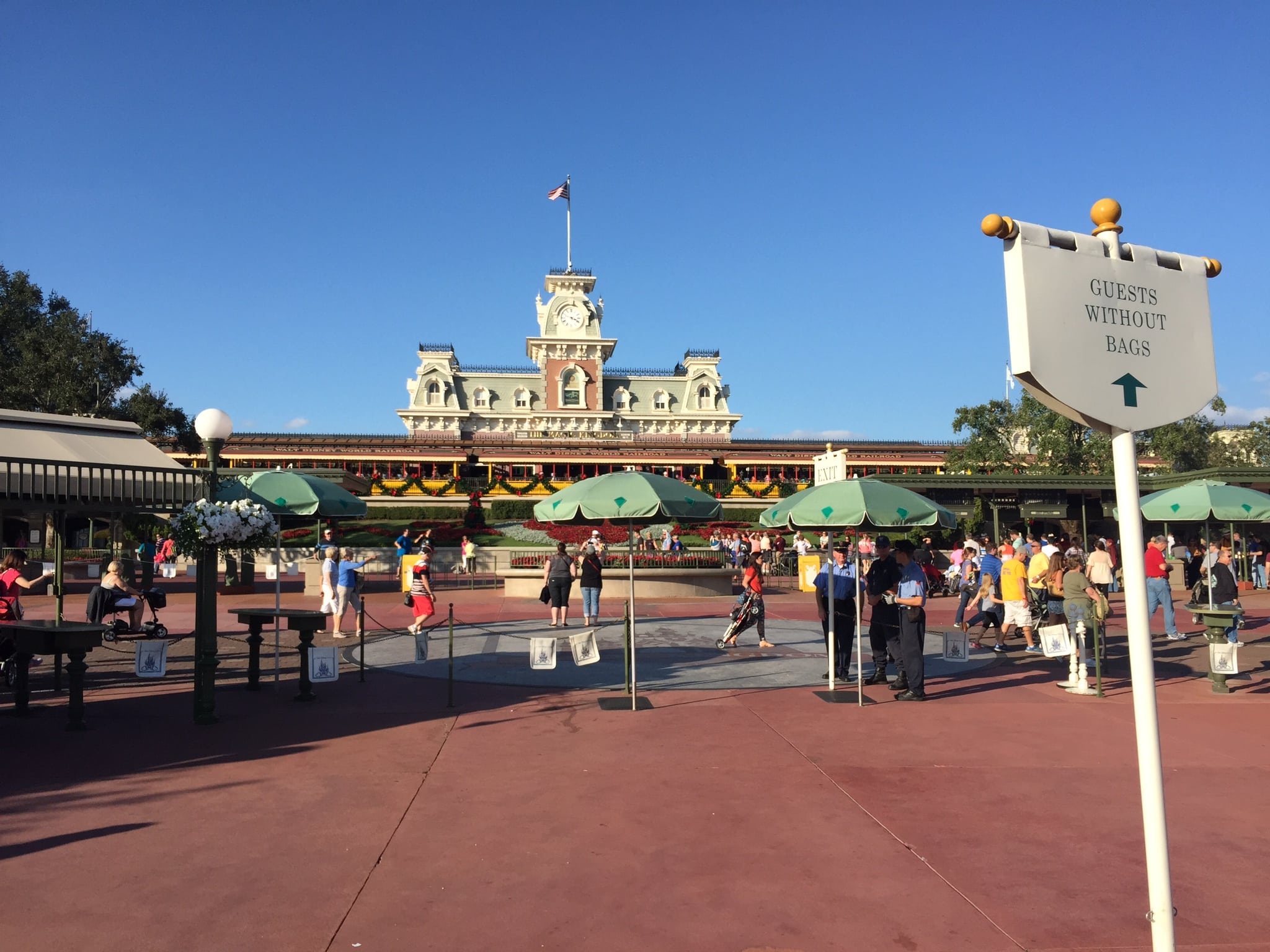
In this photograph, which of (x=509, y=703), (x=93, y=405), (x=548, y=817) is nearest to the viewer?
(x=548, y=817)

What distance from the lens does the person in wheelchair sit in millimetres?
12430

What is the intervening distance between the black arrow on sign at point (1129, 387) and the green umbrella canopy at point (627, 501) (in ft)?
22.8

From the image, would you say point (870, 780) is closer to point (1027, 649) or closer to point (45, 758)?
point (45, 758)

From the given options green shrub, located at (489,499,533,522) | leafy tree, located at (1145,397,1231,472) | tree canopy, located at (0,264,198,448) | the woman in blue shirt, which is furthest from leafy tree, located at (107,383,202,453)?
leafy tree, located at (1145,397,1231,472)

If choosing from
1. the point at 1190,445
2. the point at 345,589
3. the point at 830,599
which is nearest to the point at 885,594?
the point at 830,599

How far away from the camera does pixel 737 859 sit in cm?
504

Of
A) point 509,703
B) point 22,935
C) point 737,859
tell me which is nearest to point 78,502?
point 509,703

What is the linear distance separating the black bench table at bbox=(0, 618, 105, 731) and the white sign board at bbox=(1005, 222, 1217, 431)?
8.41 meters

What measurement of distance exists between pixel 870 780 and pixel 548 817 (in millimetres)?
2490

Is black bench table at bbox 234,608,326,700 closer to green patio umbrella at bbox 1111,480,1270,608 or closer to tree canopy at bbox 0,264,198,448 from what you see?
green patio umbrella at bbox 1111,480,1270,608

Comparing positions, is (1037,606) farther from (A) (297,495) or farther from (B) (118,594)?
(B) (118,594)

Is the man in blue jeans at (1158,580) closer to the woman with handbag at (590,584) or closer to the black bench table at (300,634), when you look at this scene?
the woman with handbag at (590,584)

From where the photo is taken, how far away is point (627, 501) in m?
Answer: 9.84

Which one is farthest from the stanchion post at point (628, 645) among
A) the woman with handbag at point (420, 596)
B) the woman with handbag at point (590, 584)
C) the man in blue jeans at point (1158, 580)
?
the man in blue jeans at point (1158, 580)
